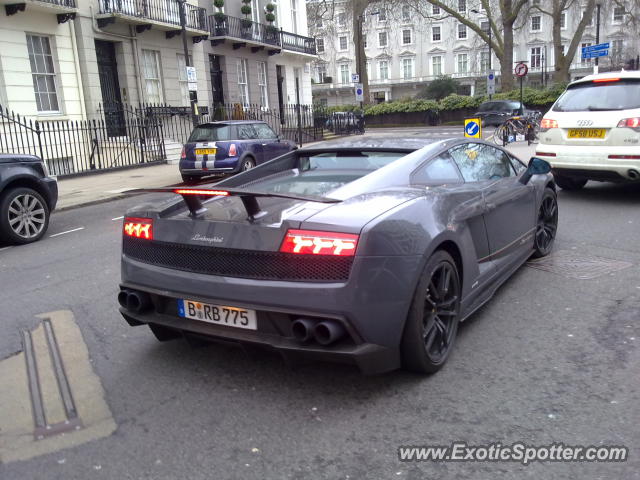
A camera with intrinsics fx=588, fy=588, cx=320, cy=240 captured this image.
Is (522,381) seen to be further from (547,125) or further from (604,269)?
(547,125)

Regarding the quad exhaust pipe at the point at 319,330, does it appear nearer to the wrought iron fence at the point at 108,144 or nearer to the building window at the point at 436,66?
the wrought iron fence at the point at 108,144

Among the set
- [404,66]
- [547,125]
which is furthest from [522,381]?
[404,66]

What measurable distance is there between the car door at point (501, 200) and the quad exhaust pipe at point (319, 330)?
179 cm

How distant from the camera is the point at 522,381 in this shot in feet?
11.0

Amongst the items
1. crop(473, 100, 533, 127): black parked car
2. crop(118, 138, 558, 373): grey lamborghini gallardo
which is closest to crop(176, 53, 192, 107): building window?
crop(473, 100, 533, 127): black parked car

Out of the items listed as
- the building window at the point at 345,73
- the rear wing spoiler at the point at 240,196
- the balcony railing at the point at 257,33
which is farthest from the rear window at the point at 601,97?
the building window at the point at 345,73

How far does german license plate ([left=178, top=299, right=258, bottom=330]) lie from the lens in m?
3.11

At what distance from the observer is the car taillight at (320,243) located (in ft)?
9.55

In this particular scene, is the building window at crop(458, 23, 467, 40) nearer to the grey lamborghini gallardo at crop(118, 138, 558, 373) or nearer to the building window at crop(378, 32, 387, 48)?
the building window at crop(378, 32, 387, 48)

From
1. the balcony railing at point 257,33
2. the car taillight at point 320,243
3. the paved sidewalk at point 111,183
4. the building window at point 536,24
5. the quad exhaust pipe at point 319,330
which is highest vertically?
the building window at point 536,24

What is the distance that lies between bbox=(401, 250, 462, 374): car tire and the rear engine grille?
21.3 inches

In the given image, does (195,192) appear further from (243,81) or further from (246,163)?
(243,81)

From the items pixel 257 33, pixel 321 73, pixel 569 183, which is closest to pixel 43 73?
pixel 257 33

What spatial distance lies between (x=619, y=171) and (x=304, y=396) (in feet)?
22.0
